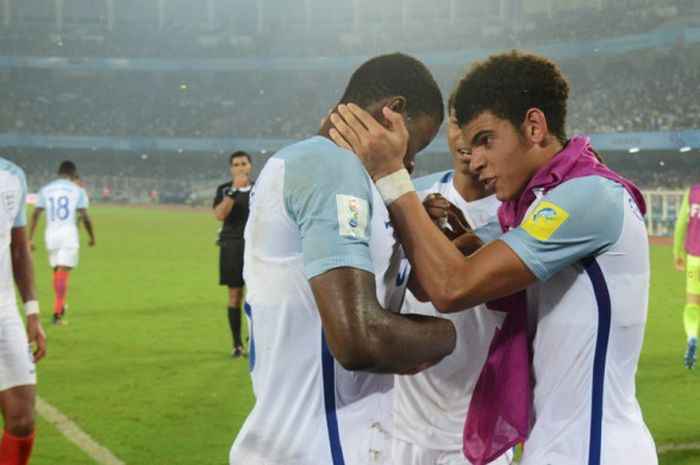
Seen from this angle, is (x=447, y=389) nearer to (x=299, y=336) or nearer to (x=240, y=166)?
(x=299, y=336)

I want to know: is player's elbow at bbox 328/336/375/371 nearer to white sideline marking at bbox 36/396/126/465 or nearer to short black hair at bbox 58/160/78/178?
white sideline marking at bbox 36/396/126/465

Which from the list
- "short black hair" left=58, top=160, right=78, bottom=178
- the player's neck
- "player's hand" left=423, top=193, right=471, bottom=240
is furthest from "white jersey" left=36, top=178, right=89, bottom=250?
"player's hand" left=423, top=193, right=471, bottom=240

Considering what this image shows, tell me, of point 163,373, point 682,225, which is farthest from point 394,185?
point 682,225

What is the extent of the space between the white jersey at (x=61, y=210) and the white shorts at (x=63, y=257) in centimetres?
6

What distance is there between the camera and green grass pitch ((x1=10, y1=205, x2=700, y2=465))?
6758 millimetres

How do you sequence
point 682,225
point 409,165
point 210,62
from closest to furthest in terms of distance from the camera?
point 409,165
point 682,225
point 210,62

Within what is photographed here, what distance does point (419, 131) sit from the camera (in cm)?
265

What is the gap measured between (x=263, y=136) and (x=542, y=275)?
59229 millimetres

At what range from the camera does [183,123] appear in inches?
2507

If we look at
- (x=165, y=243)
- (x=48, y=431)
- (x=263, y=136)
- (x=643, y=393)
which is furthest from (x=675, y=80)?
(x=48, y=431)

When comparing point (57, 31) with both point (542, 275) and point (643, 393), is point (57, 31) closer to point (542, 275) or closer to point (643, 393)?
point (643, 393)

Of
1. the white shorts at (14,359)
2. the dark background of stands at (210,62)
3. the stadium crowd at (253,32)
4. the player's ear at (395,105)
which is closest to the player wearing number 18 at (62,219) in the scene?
the white shorts at (14,359)

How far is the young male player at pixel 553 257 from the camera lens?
2398 mm

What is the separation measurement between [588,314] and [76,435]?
5380 millimetres
